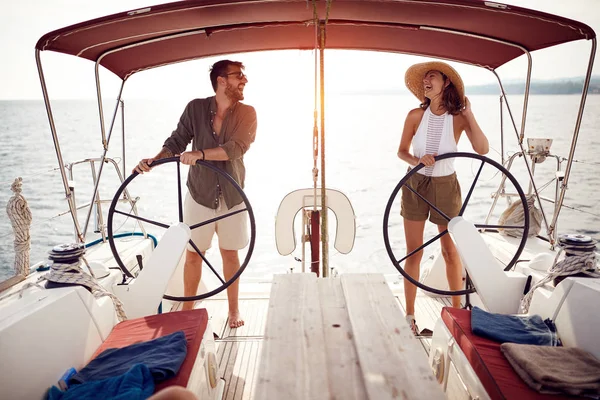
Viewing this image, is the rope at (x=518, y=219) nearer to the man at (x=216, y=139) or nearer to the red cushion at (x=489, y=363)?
the red cushion at (x=489, y=363)

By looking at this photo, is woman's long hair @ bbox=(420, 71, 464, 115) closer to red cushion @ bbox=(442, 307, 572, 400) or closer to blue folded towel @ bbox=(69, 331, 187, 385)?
red cushion @ bbox=(442, 307, 572, 400)

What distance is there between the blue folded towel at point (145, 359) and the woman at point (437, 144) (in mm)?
1183

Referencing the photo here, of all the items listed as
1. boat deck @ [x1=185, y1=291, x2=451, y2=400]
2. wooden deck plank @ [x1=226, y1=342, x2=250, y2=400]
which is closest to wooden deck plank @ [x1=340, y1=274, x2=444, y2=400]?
boat deck @ [x1=185, y1=291, x2=451, y2=400]

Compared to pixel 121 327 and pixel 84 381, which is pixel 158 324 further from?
pixel 84 381

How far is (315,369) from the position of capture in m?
1.16

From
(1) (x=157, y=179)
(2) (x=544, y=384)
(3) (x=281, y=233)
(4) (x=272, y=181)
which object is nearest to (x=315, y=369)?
(2) (x=544, y=384)

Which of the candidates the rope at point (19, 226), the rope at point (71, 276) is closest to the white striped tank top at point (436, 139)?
the rope at point (71, 276)

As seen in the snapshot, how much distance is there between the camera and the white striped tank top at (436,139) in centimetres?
195

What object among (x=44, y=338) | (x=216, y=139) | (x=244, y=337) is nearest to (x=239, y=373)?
(x=244, y=337)

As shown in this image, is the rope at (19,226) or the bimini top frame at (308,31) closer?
the bimini top frame at (308,31)

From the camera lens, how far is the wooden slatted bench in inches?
42.4

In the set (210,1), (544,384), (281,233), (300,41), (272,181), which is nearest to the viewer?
(544,384)

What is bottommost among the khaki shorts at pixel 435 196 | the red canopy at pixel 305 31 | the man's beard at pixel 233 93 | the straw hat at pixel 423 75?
the khaki shorts at pixel 435 196

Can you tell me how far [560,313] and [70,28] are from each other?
196cm
